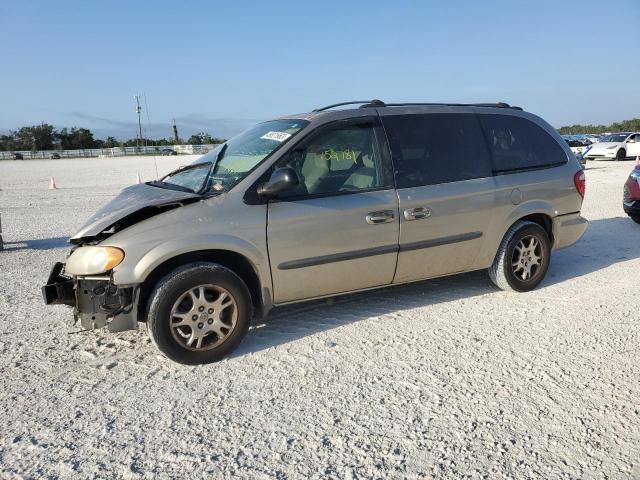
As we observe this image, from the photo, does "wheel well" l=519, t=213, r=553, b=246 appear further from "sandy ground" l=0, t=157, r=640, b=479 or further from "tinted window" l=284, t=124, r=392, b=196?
"tinted window" l=284, t=124, r=392, b=196

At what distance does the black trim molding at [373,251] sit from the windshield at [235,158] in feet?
2.57

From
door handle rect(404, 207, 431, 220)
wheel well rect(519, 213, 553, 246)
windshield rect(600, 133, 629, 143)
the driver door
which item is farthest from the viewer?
windshield rect(600, 133, 629, 143)

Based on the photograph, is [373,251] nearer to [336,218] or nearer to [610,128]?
[336,218]

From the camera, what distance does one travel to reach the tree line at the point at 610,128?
56.8 m

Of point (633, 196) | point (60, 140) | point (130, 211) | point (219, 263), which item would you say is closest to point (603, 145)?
point (633, 196)

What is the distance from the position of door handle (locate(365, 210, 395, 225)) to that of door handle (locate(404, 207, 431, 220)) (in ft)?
0.49

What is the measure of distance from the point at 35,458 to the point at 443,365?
2524 millimetres

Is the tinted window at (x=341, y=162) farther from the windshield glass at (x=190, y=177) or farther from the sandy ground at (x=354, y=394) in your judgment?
the sandy ground at (x=354, y=394)

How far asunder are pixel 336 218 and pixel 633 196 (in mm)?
6584

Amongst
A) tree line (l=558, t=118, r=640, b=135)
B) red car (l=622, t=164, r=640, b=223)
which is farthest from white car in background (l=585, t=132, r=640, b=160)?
tree line (l=558, t=118, r=640, b=135)

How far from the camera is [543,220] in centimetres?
531

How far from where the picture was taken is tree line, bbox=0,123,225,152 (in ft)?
267

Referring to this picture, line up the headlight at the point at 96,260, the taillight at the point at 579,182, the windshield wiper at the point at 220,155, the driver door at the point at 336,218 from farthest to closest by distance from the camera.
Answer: the taillight at the point at 579,182
the windshield wiper at the point at 220,155
the driver door at the point at 336,218
the headlight at the point at 96,260

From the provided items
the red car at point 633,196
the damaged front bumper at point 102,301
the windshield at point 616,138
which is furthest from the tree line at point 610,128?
the damaged front bumper at point 102,301
